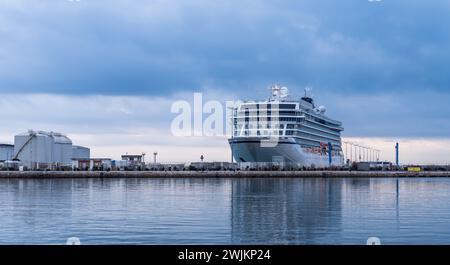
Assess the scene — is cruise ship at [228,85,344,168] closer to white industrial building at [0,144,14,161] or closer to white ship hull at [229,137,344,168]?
white ship hull at [229,137,344,168]

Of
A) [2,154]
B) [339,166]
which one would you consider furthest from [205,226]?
[339,166]

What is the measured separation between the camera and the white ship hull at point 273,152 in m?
69.6

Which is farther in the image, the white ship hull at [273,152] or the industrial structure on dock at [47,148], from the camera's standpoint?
the white ship hull at [273,152]

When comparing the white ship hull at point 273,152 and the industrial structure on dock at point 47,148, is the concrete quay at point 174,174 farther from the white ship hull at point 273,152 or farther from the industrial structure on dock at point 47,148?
the industrial structure on dock at point 47,148

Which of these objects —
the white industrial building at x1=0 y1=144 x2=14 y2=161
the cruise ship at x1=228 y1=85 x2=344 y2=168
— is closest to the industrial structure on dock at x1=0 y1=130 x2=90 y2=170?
the white industrial building at x1=0 y1=144 x2=14 y2=161

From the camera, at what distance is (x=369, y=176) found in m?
87.9

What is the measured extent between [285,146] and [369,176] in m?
23.2

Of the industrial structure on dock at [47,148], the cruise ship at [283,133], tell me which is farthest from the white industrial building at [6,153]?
the cruise ship at [283,133]

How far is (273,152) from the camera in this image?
7462 centimetres

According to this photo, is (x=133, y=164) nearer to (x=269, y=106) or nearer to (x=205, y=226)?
(x=269, y=106)

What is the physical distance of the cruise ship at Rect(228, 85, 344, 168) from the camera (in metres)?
67.4

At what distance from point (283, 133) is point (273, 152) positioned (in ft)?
19.9

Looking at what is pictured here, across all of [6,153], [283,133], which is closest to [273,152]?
[283,133]
